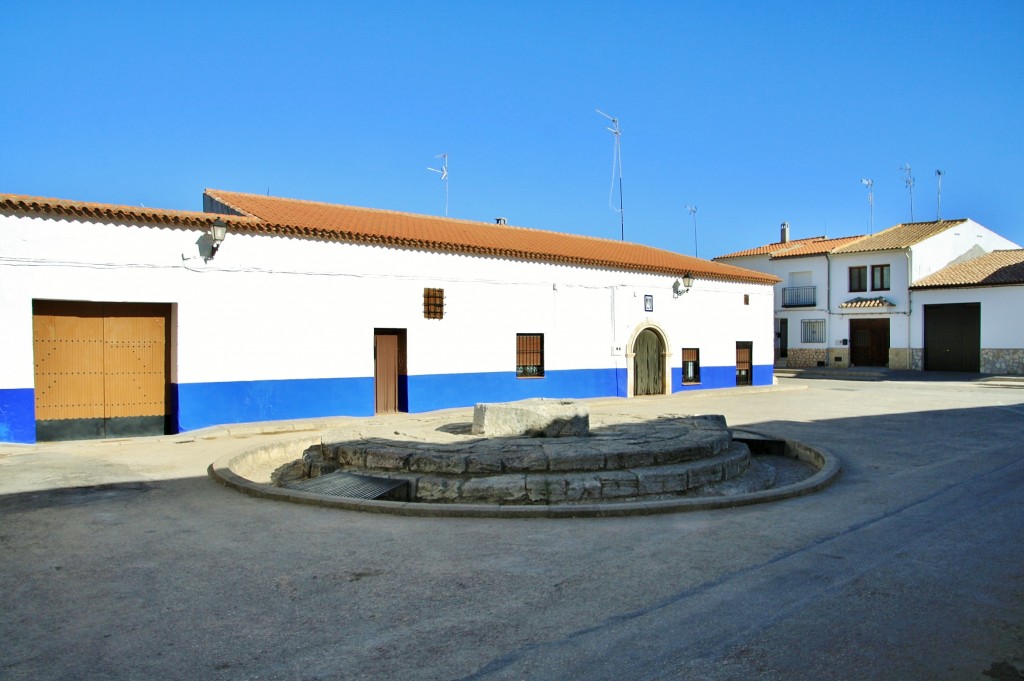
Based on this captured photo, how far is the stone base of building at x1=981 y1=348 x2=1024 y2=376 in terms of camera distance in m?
28.5

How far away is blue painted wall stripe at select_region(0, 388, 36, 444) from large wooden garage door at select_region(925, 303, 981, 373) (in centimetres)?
3203

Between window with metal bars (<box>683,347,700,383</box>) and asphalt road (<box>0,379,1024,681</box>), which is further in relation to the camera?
window with metal bars (<box>683,347,700,383</box>)

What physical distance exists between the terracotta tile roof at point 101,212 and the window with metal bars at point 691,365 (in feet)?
45.6

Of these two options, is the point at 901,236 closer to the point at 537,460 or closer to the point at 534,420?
the point at 534,420

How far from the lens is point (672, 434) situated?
9.90 metres

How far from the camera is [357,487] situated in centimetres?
807

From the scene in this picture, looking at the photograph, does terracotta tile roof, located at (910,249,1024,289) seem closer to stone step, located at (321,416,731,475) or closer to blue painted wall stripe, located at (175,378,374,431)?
stone step, located at (321,416,731,475)

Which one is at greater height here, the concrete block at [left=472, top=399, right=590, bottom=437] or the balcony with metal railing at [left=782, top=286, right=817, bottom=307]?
the balcony with metal railing at [left=782, top=286, right=817, bottom=307]

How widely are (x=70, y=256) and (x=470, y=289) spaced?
26.4 ft

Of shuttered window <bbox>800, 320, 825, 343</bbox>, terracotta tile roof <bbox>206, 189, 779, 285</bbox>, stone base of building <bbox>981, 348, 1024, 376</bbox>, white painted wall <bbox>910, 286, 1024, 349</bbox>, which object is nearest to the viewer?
terracotta tile roof <bbox>206, 189, 779, 285</bbox>

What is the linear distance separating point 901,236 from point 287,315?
30.4 m

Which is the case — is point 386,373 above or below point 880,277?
below

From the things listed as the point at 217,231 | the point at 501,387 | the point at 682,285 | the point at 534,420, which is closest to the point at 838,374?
the point at 682,285

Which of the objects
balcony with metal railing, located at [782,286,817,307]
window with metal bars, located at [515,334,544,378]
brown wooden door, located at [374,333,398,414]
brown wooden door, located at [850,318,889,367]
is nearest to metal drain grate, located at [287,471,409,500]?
brown wooden door, located at [374,333,398,414]
